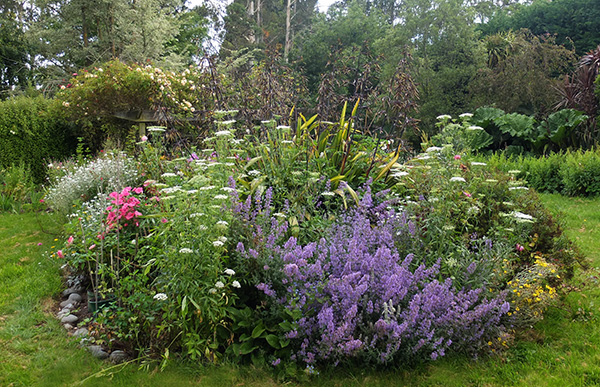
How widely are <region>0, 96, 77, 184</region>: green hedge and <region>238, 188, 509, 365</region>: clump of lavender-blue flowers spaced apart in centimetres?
804

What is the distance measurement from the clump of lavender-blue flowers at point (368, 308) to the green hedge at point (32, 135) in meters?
8.04

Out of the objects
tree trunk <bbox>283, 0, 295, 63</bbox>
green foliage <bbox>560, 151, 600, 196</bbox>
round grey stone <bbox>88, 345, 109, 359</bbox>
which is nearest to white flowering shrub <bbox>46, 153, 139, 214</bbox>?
round grey stone <bbox>88, 345, 109, 359</bbox>

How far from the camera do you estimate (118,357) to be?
275cm

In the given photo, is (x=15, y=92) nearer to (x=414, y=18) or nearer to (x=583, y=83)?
(x=414, y=18)

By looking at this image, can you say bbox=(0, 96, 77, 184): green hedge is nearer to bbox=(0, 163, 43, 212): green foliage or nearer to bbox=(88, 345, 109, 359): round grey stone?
bbox=(0, 163, 43, 212): green foliage

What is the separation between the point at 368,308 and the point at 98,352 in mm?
1809

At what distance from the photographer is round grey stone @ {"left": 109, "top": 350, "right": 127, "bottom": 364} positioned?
2.73m

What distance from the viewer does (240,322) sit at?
8.73ft

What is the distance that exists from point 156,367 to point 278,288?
88 cm

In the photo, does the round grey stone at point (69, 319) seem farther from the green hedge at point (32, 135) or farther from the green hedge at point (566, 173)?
the green hedge at point (32, 135)

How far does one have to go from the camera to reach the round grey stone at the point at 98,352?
9.15ft

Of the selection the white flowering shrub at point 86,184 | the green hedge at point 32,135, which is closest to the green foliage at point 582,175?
the white flowering shrub at point 86,184

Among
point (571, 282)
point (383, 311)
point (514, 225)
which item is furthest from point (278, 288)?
point (571, 282)

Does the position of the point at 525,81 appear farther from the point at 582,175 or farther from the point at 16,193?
the point at 16,193
